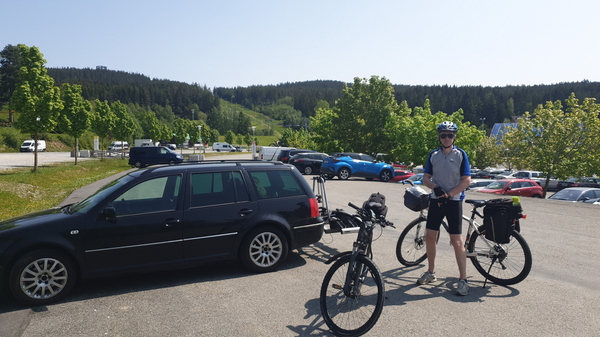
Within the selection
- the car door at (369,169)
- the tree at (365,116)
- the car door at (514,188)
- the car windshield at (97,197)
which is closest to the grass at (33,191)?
the car windshield at (97,197)

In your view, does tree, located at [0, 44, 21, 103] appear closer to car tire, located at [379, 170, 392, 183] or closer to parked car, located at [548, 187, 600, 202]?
car tire, located at [379, 170, 392, 183]

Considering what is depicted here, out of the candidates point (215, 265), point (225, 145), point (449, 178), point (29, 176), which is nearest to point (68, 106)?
point (29, 176)

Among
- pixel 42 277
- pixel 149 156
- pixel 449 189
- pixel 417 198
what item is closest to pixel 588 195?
pixel 417 198

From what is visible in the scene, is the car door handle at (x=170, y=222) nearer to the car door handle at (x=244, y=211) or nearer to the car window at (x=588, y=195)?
the car door handle at (x=244, y=211)

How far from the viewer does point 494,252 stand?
546cm

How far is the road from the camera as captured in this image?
4.28m

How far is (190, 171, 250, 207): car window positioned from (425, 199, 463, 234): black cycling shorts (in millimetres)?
2495

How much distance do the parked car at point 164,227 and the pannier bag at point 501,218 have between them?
94.2 inches

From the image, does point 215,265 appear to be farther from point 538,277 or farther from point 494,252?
point 538,277

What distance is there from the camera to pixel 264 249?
6.16 meters

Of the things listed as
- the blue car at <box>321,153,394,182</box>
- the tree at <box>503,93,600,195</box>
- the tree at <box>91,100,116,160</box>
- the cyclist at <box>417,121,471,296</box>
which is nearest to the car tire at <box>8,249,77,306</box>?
the cyclist at <box>417,121,471,296</box>

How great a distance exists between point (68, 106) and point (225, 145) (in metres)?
60.0

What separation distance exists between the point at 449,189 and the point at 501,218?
0.69 meters

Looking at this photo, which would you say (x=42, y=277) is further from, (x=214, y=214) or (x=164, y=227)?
(x=214, y=214)
